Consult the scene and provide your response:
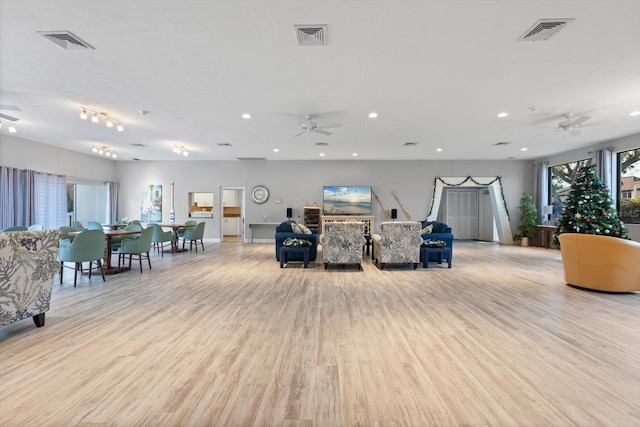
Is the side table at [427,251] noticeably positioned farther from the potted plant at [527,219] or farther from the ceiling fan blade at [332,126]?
the potted plant at [527,219]

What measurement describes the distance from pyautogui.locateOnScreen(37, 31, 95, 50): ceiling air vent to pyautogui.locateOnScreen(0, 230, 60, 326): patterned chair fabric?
2131 mm

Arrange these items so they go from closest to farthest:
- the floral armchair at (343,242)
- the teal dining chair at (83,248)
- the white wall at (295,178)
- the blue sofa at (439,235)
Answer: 1. the teal dining chair at (83,248)
2. the floral armchair at (343,242)
3. the blue sofa at (439,235)
4. the white wall at (295,178)

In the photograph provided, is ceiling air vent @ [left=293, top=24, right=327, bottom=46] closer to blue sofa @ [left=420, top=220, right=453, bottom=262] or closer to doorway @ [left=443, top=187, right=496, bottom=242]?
blue sofa @ [left=420, top=220, right=453, bottom=262]

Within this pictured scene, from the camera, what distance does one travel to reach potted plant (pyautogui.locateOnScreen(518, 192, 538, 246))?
10.8 meters

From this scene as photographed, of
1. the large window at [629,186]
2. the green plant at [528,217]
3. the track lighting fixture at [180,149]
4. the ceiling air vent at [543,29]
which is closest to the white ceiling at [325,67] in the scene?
the ceiling air vent at [543,29]

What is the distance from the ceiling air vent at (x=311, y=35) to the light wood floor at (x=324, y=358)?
10.3 ft

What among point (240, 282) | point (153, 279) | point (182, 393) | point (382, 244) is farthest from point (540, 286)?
point (153, 279)

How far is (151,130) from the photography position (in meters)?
7.32

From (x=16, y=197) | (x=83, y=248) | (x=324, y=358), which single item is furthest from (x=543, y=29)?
(x=16, y=197)

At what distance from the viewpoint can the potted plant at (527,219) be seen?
10750mm

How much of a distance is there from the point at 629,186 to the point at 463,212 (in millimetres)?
5895

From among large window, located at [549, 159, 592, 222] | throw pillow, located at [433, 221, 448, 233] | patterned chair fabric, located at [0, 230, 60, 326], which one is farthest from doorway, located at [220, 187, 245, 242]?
large window, located at [549, 159, 592, 222]

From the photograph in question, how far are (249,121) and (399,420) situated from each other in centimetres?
611

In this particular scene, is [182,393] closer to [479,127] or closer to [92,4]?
[92,4]
